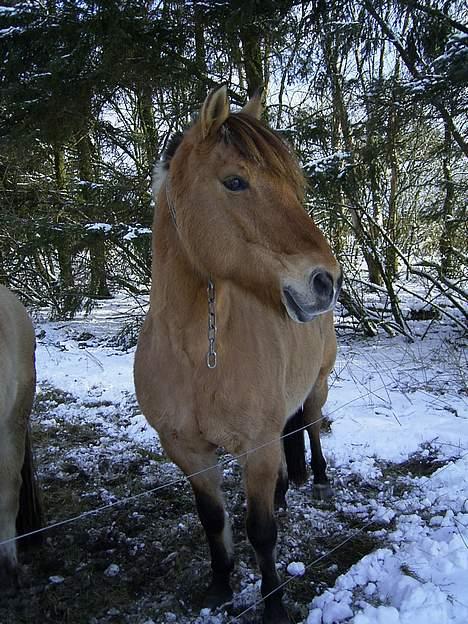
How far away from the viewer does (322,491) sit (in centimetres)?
322

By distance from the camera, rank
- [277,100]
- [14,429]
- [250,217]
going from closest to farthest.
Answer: [250,217] < [14,429] < [277,100]

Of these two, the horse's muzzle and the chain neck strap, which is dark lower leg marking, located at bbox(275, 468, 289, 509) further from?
the horse's muzzle

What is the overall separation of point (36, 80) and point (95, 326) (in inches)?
183

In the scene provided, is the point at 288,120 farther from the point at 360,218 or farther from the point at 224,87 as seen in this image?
the point at 224,87

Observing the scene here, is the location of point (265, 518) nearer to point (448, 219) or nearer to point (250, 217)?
point (250, 217)

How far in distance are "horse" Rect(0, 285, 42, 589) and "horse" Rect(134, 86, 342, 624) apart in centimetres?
71

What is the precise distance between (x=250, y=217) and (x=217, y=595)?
188 centimetres

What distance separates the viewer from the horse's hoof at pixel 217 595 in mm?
2225

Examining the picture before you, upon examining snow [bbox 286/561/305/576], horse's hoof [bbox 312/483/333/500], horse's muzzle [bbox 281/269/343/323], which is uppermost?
horse's muzzle [bbox 281/269/343/323]

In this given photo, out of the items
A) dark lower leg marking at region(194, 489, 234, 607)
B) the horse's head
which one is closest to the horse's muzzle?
the horse's head

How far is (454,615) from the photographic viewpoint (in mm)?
1854

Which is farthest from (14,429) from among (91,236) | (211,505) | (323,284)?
(91,236)

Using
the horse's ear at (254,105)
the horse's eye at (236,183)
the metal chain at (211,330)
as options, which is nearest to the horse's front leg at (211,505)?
the metal chain at (211,330)

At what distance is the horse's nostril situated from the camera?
157 cm
